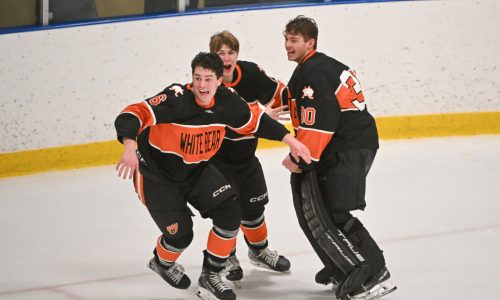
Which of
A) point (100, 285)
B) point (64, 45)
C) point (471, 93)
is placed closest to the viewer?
point (100, 285)

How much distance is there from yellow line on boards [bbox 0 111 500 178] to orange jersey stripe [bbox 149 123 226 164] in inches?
100

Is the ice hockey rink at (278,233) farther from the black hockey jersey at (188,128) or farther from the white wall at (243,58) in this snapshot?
the black hockey jersey at (188,128)

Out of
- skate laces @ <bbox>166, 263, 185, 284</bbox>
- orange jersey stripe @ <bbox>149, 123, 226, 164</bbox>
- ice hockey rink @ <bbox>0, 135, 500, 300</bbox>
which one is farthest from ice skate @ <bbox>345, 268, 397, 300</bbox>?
orange jersey stripe @ <bbox>149, 123, 226, 164</bbox>

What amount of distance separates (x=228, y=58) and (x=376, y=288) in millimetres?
1178

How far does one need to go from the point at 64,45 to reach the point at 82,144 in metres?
0.64

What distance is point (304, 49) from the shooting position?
14.2 ft

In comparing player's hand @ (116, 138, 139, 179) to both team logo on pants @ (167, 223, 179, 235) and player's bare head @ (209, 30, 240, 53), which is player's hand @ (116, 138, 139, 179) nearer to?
team logo on pants @ (167, 223, 179, 235)

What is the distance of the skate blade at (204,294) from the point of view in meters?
4.36

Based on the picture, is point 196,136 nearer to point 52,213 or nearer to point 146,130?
point 146,130

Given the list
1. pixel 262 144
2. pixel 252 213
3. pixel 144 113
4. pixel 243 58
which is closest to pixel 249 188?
pixel 252 213

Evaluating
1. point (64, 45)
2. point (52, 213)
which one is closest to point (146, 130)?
point (52, 213)

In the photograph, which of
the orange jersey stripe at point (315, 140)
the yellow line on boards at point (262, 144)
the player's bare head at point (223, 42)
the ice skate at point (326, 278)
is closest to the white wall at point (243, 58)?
the yellow line on boards at point (262, 144)

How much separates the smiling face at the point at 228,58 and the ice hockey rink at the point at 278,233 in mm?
901

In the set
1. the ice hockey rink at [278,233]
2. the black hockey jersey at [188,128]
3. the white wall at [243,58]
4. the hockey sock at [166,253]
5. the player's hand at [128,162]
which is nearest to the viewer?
the player's hand at [128,162]
